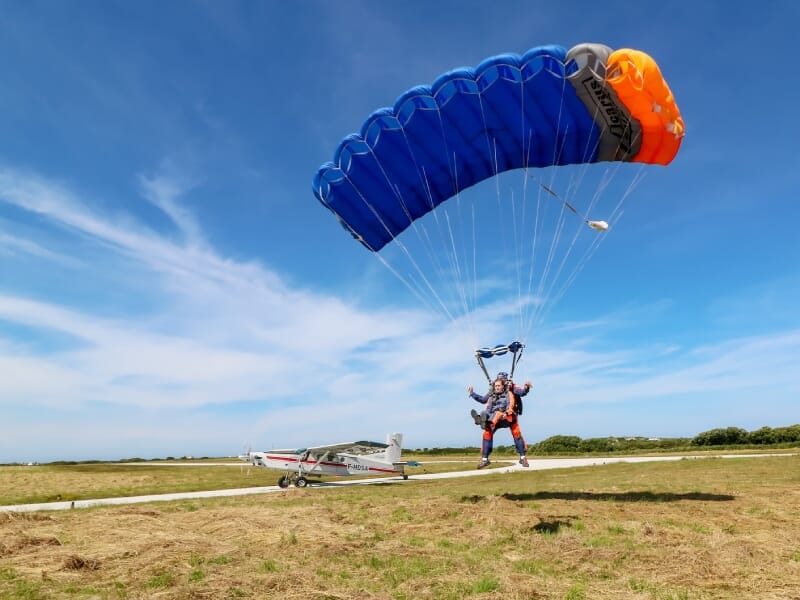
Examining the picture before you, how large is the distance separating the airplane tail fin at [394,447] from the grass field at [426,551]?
685 inches

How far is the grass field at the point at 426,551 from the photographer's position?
682 centimetres

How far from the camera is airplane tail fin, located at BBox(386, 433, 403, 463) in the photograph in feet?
104

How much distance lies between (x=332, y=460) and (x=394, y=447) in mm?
4733

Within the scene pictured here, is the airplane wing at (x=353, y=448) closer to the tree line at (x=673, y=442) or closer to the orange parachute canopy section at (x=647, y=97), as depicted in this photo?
the orange parachute canopy section at (x=647, y=97)

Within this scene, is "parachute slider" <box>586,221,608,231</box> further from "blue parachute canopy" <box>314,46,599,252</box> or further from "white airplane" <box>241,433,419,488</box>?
"white airplane" <box>241,433,419,488</box>

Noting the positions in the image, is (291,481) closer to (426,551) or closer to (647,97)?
(426,551)

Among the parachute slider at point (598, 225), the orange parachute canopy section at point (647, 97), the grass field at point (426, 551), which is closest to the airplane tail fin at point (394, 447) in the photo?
the grass field at point (426, 551)

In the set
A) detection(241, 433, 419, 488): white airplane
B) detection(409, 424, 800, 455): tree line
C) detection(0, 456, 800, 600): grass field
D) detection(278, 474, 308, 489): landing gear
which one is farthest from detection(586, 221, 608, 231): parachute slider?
detection(409, 424, 800, 455): tree line

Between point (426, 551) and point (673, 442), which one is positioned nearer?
point (426, 551)

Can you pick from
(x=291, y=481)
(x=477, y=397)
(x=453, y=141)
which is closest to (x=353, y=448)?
(x=291, y=481)

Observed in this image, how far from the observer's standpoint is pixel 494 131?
13.5 metres

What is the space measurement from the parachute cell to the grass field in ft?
26.7

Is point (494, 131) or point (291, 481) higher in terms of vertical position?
point (494, 131)

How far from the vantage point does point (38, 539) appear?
32.7 ft
